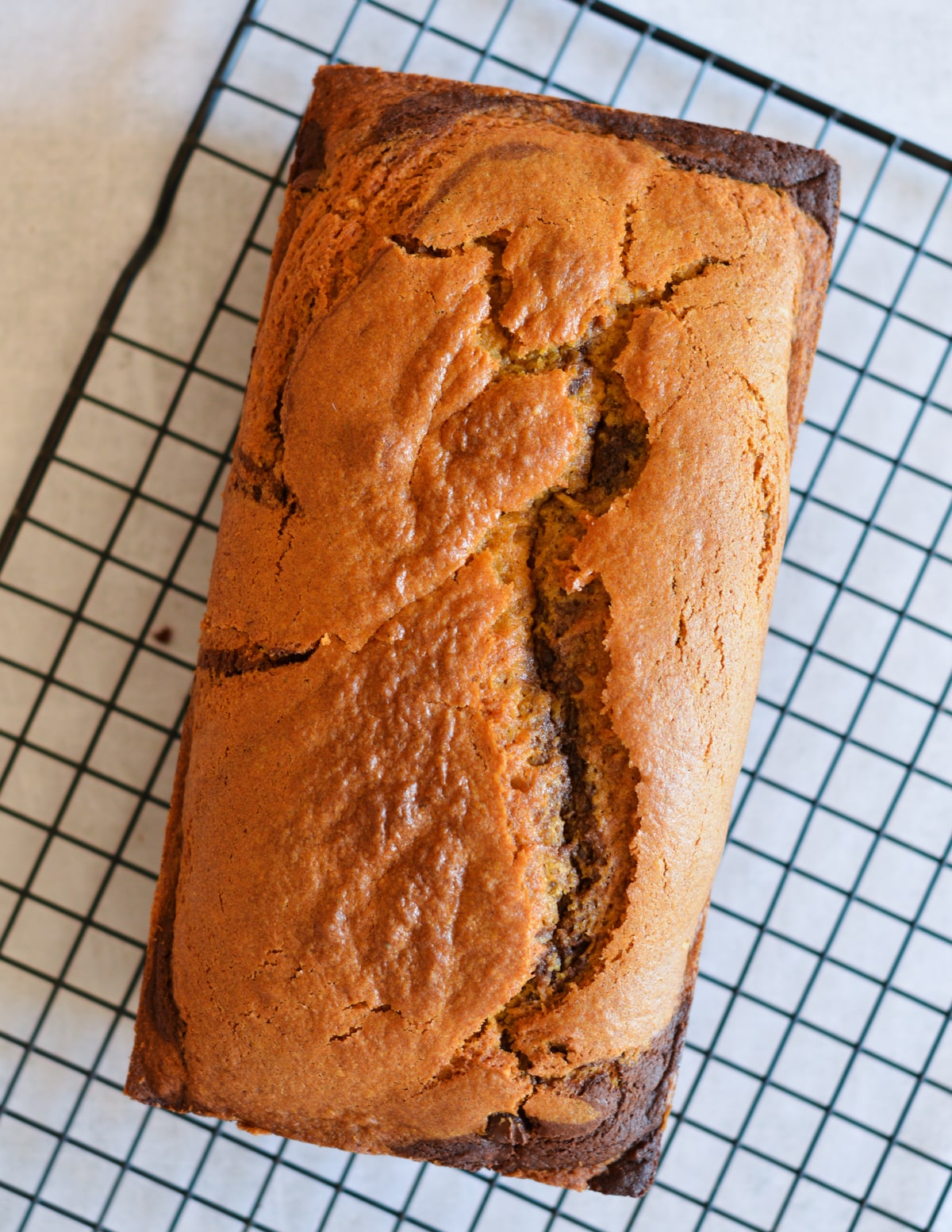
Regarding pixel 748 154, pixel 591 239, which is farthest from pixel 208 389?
pixel 748 154

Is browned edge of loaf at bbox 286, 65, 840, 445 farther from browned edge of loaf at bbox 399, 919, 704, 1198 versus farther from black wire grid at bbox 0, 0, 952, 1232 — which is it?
browned edge of loaf at bbox 399, 919, 704, 1198

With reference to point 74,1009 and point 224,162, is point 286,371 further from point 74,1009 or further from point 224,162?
point 74,1009

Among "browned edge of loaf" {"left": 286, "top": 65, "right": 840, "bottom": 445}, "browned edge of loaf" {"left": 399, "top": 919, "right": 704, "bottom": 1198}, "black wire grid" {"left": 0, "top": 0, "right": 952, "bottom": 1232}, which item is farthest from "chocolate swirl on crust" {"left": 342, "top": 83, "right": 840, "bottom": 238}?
"browned edge of loaf" {"left": 399, "top": 919, "right": 704, "bottom": 1198}

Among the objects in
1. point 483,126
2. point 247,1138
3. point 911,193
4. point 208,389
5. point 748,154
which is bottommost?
point 247,1138

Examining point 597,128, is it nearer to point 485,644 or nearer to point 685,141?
point 685,141

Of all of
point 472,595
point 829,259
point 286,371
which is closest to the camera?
point 472,595
